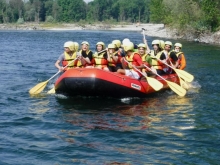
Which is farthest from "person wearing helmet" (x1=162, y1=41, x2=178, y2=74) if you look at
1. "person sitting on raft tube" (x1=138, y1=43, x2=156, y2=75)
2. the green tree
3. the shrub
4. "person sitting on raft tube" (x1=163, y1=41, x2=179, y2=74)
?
the green tree

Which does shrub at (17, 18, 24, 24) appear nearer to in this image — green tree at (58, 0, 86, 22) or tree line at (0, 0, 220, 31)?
tree line at (0, 0, 220, 31)

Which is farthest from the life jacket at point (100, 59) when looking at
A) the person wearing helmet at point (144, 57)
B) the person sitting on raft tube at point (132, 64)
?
the person wearing helmet at point (144, 57)

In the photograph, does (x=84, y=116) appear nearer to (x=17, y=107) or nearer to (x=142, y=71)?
(x=17, y=107)

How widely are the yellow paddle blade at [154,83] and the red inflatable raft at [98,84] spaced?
212 millimetres

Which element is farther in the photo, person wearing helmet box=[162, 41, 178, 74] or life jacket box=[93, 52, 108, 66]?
person wearing helmet box=[162, 41, 178, 74]

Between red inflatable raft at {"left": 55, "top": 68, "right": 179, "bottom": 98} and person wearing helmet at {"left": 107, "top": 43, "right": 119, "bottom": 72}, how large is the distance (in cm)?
116

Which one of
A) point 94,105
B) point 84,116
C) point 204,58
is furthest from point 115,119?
point 204,58

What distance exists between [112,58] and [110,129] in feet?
13.3

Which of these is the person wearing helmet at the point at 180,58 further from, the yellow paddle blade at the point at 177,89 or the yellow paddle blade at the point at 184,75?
the yellow paddle blade at the point at 177,89

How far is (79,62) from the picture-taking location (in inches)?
524

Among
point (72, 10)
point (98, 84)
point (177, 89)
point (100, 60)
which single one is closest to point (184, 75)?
point (177, 89)

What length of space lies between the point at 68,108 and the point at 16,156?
153 inches

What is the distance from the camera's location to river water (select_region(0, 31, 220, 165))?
318 inches

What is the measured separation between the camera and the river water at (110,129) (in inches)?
318
